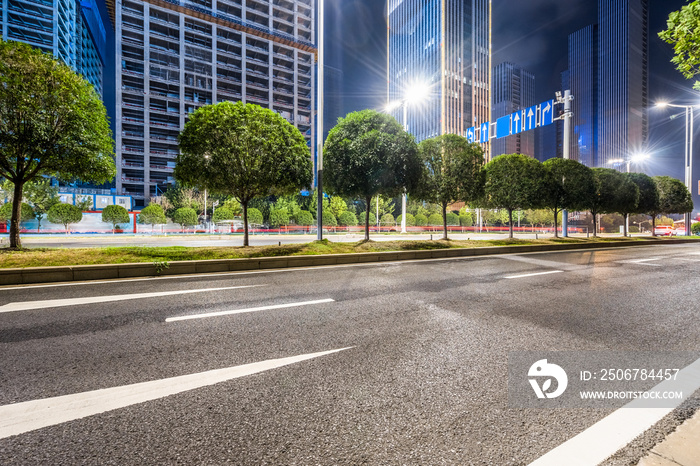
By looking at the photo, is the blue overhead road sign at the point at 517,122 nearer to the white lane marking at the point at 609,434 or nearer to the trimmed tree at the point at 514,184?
the trimmed tree at the point at 514,184

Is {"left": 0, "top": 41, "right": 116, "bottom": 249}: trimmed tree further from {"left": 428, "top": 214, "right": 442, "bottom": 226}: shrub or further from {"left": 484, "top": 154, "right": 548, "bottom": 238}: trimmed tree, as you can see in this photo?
{"left": 428, "top": 214, "right": 442, "bottom": 226}: shrub

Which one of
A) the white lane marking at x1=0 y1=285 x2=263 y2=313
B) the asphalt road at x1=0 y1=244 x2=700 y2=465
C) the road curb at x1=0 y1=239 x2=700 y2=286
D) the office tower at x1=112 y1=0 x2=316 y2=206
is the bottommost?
the asphalt road at x1=0 y1=244 x2=700 y2=465

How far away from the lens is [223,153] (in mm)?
11852

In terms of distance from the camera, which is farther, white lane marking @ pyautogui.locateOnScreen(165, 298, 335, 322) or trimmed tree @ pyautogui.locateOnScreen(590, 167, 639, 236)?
trimmed tree @ pyautogui.locateOnScreen(590, 167, 639, 236)

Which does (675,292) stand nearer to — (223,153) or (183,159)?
(223,153)

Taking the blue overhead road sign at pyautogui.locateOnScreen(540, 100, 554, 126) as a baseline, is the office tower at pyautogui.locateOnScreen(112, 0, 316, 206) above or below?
above

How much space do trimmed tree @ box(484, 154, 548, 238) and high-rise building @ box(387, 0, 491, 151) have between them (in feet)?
323

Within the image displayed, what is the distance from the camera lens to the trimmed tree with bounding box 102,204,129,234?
33.1 m

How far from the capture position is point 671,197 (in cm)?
2925

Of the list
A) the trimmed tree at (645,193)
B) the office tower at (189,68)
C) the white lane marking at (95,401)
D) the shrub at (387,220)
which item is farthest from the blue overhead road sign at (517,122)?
the office tower at (189,68)

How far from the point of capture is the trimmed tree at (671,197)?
29.2m

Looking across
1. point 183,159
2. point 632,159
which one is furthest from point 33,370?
point 632,159

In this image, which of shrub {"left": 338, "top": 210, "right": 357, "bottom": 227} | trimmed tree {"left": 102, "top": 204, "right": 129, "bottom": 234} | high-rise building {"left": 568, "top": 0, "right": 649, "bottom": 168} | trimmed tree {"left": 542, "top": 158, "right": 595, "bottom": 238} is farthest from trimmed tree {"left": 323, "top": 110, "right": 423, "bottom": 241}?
high-rise building {"left": 568, "top": 0, "right": 649, "bottom": 168}
